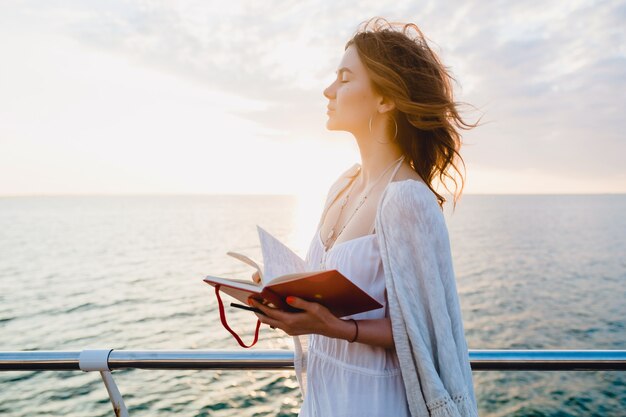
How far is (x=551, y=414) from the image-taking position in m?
11.5

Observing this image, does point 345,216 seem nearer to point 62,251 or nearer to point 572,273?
point 572,273

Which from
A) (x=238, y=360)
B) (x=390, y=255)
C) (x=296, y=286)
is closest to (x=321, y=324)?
(x=296, y=286)

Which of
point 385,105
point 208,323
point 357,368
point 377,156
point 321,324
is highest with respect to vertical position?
point 385,105

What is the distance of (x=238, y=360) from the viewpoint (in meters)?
1.63

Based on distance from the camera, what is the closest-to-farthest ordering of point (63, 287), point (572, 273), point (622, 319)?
point (622, 319), point (63, 287), point (572, 273)

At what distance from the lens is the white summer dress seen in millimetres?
1539

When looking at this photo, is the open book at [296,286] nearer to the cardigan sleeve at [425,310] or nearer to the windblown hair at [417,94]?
the cardigan sleeve at [425,310]

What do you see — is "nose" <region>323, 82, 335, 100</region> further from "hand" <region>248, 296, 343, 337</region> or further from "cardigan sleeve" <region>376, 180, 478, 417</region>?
"hand" <region>248, 296, 343, 337</region>

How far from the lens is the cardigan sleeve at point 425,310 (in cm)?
140

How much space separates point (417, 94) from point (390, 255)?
70cm

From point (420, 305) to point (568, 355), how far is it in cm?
68

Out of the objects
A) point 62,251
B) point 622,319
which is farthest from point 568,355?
point 62,251

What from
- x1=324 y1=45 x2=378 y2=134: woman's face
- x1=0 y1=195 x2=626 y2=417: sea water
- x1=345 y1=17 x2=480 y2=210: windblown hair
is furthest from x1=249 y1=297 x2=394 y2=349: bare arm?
x1=0 y1=195 x2=626 y2=417: sea water

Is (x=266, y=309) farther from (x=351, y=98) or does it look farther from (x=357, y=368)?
(x=351, y=98)
